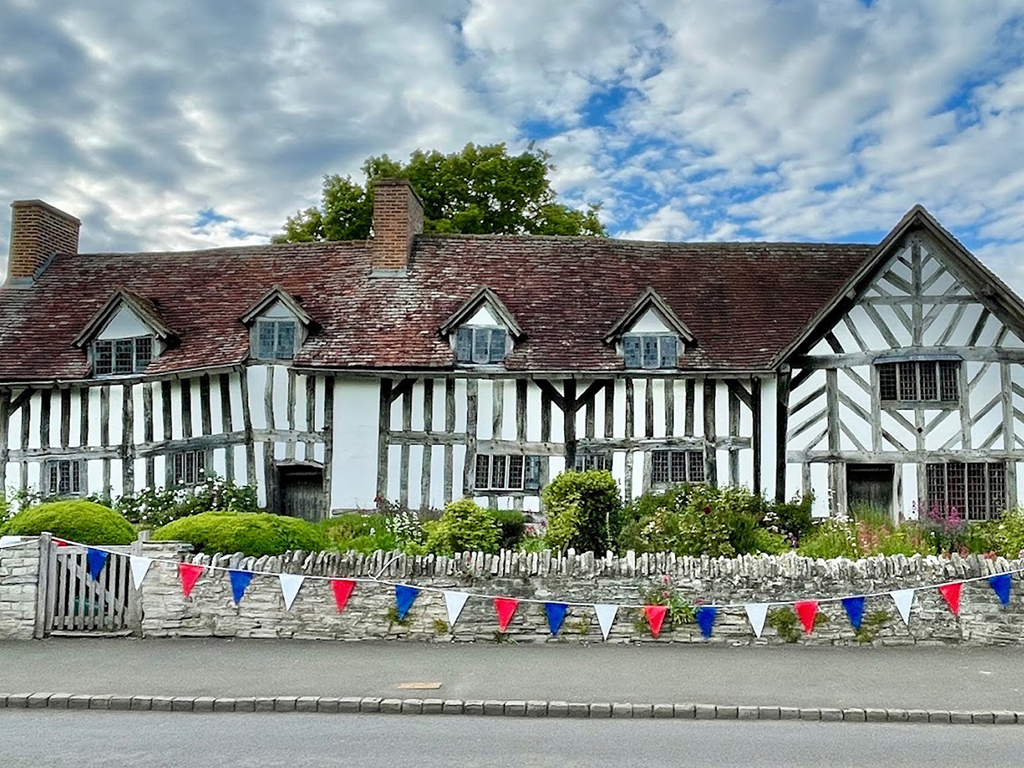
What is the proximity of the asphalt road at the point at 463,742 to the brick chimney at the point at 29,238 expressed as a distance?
18.6 metres

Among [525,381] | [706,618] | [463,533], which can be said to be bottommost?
[706,618]

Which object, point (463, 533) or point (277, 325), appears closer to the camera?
point (463, 533)

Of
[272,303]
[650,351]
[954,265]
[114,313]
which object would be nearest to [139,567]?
[272,303]

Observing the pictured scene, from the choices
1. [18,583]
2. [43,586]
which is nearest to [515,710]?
[43,586]

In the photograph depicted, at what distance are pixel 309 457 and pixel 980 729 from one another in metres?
14.5

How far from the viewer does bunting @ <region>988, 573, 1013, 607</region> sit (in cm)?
1113

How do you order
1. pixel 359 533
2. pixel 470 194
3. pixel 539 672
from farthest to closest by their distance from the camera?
pixel 470 194 < pixel 359 533 < pixel 539 672

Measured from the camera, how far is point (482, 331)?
2030 centimetres

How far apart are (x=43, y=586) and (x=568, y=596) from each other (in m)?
6.45

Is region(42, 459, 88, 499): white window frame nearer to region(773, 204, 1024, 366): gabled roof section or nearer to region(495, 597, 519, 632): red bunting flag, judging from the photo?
region(495, 597, 519, 632): red bunting flag

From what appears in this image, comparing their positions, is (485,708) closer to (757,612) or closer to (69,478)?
(757,612)

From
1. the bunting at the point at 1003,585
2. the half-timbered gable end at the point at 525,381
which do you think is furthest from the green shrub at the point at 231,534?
the bunting at the point at 1003,585

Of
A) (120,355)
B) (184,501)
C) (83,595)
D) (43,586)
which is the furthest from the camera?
(120,355)

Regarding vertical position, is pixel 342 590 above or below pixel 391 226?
below
